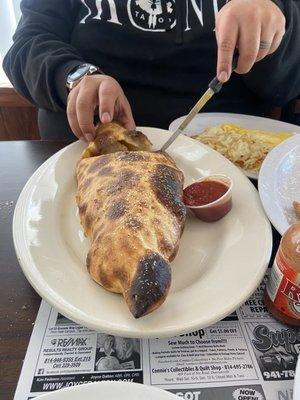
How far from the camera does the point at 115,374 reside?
626 mm

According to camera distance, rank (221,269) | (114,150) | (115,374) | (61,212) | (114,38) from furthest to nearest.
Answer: (114,38) → (114,150) → (61,212) → (221,269) → (115,374)

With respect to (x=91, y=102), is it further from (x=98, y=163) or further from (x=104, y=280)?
(x=104, y=280)

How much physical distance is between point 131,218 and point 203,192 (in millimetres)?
265

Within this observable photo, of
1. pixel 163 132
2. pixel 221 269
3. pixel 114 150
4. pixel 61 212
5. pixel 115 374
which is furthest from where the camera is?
pixel 163 132

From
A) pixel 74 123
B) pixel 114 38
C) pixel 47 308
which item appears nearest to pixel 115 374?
pixel 47 308

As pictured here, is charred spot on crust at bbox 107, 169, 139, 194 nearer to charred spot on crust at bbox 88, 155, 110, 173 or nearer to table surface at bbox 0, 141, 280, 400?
charred spot on crust at bbox 88, 155, 110, 173

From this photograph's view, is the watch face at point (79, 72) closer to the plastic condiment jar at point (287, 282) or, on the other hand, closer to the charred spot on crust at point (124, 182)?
the charred spot on crust at point (124, 182)

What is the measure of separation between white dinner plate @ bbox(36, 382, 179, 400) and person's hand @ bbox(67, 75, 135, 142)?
2.36 ft

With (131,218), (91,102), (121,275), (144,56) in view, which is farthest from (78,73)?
(121,275)

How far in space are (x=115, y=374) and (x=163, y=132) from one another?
2.39ft

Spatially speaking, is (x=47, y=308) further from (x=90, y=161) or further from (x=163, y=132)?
(x=163, y=132)

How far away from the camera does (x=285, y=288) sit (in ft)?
2.14

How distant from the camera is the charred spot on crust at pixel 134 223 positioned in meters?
0.70

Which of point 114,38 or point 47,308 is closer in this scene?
point 47,308
